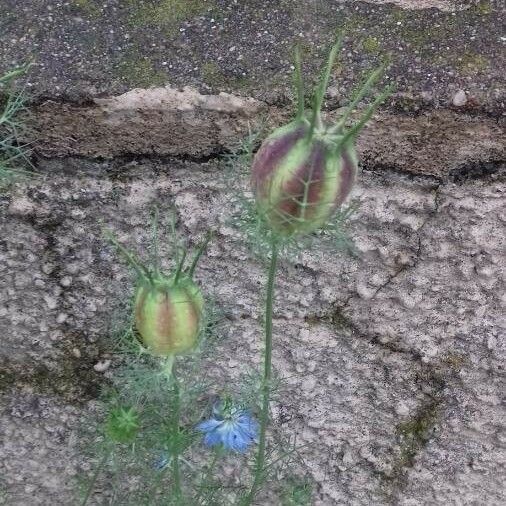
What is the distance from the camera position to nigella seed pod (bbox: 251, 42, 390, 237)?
0.56 m

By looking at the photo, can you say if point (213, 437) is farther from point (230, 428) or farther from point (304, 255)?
point (304, 255)

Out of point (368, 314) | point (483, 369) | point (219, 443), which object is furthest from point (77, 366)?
point (483, 369)

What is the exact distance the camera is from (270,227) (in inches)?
25.8

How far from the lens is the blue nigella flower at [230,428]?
96 cm

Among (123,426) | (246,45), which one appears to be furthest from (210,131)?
(123,426)

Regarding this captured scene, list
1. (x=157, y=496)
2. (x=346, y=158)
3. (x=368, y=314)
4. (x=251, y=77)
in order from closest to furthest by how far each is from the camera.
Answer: (x=346, y=158) → (x=251, y=77) → (x=368, y=314) → (x=157, y=496)

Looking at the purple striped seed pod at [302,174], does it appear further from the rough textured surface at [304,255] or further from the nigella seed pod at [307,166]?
the rough textured surface at [304,255]

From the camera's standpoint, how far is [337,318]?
0.96m

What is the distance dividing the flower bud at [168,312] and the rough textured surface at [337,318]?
0.65 feet

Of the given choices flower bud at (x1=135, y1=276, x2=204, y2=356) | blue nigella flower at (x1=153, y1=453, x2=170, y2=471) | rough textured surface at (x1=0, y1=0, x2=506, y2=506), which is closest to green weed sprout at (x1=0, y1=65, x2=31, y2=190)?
rough textured surface at (x1=0, y1=0, x2=506, y2=506)

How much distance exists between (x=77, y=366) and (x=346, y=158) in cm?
55

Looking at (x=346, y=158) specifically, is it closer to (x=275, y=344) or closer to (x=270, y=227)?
(x=270, y=227)

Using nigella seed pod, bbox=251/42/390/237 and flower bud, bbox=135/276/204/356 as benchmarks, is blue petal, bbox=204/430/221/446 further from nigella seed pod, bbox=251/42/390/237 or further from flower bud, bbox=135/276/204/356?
nigella seed pod, bbox=251/42/390/237

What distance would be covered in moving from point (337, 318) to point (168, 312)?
1.11 feet
